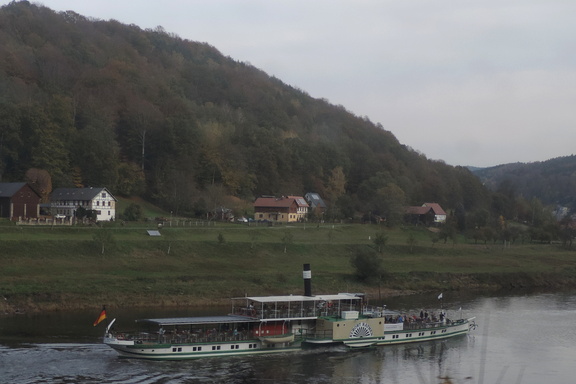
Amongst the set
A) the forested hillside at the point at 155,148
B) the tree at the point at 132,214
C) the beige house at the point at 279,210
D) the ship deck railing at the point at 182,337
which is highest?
the forested hillside at the point at 155,148

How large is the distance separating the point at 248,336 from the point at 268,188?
318 feet

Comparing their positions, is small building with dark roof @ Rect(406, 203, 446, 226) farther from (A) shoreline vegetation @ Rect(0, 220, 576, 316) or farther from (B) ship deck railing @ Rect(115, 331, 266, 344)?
(B) ship deck railing @ Rect(115, 331, 266, 344)

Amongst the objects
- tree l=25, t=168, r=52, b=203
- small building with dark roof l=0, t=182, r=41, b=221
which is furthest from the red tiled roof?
small building with dark roof l=0, t=182, r=41, b=221

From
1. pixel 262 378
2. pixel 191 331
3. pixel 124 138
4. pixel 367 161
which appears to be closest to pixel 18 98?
pixel 124 138

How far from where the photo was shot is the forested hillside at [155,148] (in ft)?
398

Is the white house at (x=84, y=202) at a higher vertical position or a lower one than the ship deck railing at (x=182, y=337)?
higher

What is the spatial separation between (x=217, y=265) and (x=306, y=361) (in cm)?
3331

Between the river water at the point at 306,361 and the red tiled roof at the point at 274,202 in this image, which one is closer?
the river water at the point at 306,361

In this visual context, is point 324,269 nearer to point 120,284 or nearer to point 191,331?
point 120,284

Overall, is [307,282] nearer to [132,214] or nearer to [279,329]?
[279,329]

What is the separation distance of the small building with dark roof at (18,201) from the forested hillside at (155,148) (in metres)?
14.8

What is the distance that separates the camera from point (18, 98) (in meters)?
136

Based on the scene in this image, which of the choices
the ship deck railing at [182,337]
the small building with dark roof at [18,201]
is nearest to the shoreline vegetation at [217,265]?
the small building with dark roof at [18,201]

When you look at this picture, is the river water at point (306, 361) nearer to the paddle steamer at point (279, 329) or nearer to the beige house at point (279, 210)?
the paddle steamer at point (279, 329)
